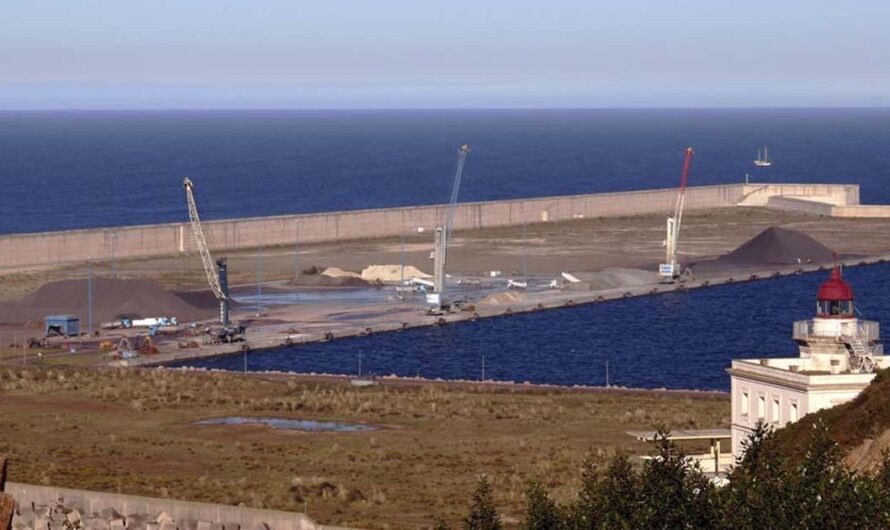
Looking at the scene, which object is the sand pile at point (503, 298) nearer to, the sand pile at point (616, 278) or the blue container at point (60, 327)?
the sand pile at point (616, 278)

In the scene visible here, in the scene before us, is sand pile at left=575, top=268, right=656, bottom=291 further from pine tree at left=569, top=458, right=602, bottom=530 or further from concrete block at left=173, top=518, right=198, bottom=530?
pine tree at left=569, top=458, right=602, bottom=530

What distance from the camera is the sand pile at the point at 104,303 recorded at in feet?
308

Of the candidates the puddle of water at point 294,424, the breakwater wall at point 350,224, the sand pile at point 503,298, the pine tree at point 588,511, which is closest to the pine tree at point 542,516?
the pine tree at point 588,511

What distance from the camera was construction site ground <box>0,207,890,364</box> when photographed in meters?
89.0

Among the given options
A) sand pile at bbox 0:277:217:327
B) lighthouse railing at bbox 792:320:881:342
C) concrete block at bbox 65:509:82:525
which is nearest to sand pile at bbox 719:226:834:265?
sand pile at bbox 0:277:217:327

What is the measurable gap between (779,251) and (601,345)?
40.2 metres

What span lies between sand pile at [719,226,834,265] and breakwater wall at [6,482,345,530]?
3378 inches

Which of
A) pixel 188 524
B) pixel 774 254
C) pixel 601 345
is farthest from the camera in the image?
pixel 774 254

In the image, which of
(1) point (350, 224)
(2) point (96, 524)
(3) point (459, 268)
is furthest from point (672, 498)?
(1) point (350, 224)

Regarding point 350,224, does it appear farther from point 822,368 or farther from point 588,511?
point 588,511

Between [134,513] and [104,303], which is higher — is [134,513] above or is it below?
below

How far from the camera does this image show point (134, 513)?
39.4 meters

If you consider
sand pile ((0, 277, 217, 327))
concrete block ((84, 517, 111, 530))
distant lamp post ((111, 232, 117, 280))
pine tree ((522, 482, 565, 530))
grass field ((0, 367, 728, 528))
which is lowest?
concrete block ((84, 517, 111, 530))

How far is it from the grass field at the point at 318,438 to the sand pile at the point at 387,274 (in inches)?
1597
